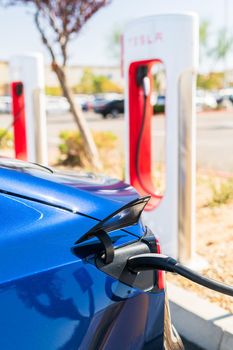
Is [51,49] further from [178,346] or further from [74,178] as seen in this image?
[178,346]

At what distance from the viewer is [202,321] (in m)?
2.91

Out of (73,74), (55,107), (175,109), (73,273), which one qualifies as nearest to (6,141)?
(175,109)

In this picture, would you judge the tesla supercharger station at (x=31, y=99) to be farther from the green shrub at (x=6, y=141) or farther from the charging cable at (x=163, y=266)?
the green shrub at (x=6, y=141)

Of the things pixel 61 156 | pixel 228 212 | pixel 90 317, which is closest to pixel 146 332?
pixel 90 317

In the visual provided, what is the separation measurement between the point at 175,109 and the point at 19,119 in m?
3.45

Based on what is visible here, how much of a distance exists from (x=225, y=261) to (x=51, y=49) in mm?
5373

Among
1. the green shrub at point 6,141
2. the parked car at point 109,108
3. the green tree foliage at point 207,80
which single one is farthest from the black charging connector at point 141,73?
the green tree foliage at point 207,80

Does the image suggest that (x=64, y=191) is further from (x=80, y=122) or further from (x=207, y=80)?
(x=207, y=80)

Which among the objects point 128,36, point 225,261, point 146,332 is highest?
point 128,36

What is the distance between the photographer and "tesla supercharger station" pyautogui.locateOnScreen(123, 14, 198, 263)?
3.67m

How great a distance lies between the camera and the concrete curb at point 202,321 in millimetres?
2770

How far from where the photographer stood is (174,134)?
378 centimetres

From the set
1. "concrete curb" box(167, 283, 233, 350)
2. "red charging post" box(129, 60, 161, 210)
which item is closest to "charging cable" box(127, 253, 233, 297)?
"concrete curb" box(167, 283, 233, 350)

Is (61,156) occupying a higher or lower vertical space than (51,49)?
lower
